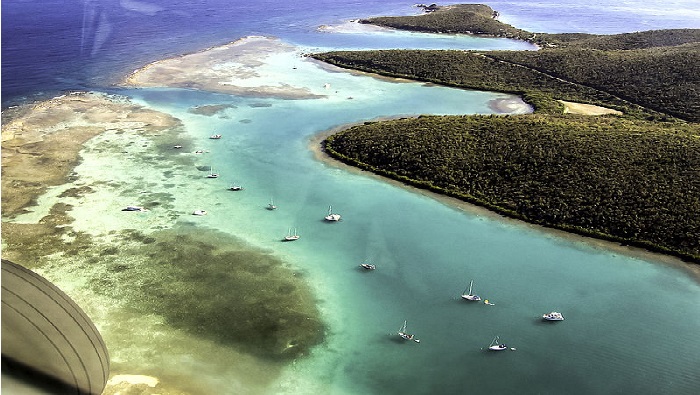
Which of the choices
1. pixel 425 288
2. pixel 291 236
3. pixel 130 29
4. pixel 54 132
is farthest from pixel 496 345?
pixel 130 29

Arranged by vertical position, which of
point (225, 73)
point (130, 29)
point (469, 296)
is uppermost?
point (130, 29)

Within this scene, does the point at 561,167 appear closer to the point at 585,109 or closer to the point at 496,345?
the point at 496,345

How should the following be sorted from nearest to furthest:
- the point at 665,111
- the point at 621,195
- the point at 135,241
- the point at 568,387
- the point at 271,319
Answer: the point at 568,387
the point at 271,319
the point at 135,241
the point at 621,195
the point at 665,111

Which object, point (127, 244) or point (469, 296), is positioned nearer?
point (469, 296)

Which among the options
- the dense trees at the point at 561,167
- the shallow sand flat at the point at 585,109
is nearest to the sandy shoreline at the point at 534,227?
the dense trees at the point at 561,167

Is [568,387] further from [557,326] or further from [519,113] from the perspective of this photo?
[519,113]

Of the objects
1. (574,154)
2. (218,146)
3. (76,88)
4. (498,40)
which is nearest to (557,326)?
(574,154)
